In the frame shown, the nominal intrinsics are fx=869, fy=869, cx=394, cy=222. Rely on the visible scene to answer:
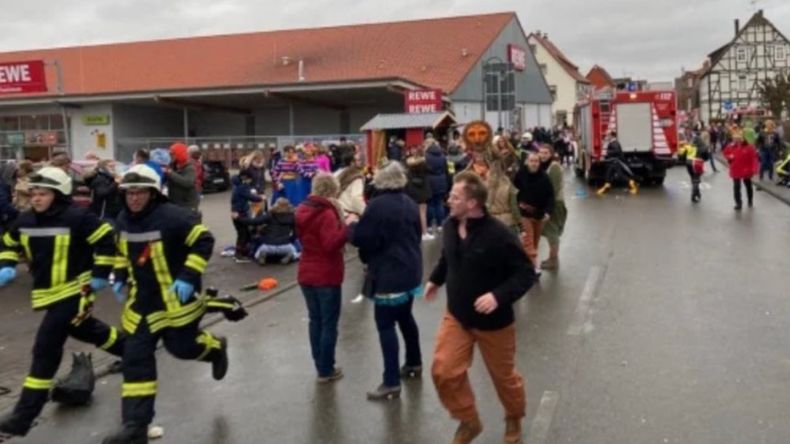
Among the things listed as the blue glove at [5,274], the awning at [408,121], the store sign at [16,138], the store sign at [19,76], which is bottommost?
the blue glove at [5,274]

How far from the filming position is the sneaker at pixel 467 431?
505 cm

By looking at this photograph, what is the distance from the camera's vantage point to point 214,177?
97.1 ft

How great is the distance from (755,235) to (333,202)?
10.2 metres

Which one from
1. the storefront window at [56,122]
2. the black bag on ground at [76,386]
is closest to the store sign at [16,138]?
the storefront window at [56,122]

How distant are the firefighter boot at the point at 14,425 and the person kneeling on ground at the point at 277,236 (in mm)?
7457

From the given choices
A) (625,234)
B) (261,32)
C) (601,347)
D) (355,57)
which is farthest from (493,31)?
(601,347)

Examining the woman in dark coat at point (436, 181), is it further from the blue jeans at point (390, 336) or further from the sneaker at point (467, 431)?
the sneaker at point (467, 431)

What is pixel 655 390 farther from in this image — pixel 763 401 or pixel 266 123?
pixel 266 123

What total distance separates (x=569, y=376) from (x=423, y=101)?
22.4 meters

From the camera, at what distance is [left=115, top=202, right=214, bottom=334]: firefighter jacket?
546 centimetres

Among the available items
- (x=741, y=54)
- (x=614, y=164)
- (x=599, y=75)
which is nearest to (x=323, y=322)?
(x=614, y=164)

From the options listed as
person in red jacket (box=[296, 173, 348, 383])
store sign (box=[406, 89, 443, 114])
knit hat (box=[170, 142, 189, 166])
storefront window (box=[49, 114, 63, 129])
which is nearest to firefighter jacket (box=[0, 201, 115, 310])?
person in red jacket (box=[296, 173, 348, 383])

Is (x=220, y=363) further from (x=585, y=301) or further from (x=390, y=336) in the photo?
(x=585, y=301)

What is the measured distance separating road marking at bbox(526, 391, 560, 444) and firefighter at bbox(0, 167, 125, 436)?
3.03 metres
